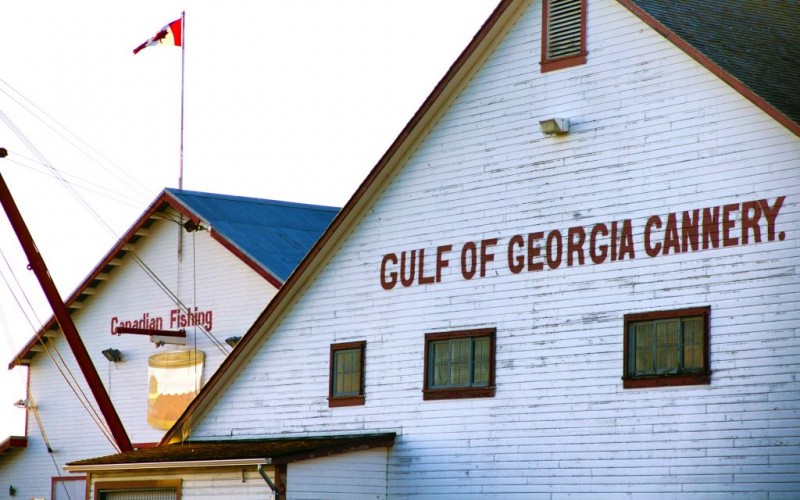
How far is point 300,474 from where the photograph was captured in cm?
2570

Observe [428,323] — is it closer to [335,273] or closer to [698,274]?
[335,273]

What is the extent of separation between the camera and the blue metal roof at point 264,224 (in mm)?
37250

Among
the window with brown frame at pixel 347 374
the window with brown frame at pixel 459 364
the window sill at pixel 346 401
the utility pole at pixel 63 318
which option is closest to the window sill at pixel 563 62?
the window with brown frame at pixel 459 364

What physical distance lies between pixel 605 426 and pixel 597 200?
3.86 m

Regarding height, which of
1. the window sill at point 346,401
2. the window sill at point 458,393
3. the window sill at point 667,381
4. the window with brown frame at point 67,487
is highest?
the window sill at point 667,381

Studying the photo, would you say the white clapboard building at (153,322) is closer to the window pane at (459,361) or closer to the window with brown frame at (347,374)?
the window with brown frame at (347,374)

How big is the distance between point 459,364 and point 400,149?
174 inches

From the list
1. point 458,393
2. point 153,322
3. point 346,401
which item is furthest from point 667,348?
point 153,322

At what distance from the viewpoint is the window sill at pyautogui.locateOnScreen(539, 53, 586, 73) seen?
2491cm

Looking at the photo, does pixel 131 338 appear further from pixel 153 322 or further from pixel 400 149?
pixel 400 149

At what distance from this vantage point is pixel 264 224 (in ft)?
131

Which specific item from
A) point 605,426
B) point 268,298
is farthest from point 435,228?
point 268,298

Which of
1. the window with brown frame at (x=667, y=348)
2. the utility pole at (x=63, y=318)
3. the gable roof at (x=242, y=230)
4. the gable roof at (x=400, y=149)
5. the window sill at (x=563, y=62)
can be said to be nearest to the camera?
the window with brown frame at (x=667, y=348)

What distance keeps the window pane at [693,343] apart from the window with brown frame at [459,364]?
4.09 meters
